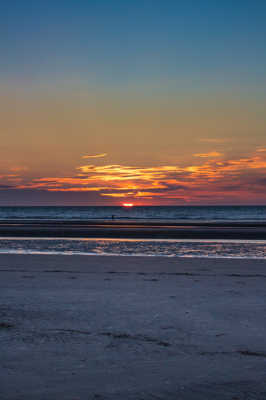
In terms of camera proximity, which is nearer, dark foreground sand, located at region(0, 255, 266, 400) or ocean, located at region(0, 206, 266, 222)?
dark foreground sand, located at region(0, 255, 266, 400)

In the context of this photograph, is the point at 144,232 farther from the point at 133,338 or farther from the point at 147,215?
the point at 147,215

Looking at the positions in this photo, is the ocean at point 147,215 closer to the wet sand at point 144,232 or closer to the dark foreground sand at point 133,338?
the wet sand at point 144,232

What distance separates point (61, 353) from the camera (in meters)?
4.61

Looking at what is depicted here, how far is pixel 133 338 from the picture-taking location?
5.14 meters

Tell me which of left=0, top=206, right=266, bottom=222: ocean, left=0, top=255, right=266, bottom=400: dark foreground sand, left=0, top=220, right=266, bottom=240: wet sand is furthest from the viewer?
left=0, top=206, right=266, bottom=222: ocean

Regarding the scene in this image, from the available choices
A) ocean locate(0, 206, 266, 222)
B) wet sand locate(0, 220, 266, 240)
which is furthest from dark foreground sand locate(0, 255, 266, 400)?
ocean locate(0, 206, 266, 222)

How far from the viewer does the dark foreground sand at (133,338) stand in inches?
150

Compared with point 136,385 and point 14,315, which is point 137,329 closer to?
point 136,385

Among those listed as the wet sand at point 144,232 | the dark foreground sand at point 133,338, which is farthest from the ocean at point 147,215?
the dark foreground sand at point 133,338

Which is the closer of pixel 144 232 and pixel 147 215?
pixel 144 232

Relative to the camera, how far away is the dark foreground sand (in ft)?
12.5

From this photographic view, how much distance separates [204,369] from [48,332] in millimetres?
2384

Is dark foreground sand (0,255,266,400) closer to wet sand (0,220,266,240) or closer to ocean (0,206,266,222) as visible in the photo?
wet sand (0,220,266,240)

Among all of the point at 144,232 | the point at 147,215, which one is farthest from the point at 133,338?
the point at 147,215
